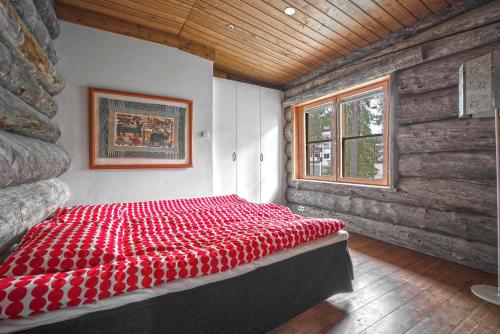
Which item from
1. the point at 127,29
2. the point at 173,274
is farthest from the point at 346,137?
the point at 127,29

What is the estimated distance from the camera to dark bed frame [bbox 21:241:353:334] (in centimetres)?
93

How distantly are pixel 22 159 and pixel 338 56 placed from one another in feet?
12.5

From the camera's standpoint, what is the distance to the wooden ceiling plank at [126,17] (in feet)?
8.72

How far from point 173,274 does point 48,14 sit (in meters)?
2.63

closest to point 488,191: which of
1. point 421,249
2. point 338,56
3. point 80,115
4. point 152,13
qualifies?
point 421,249

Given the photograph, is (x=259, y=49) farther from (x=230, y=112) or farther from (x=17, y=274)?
(x=17, y=274)

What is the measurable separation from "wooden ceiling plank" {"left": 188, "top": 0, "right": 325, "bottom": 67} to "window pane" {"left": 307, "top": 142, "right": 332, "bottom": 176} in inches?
55.8

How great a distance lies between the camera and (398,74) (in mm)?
2812

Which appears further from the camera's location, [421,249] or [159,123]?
[159,123]

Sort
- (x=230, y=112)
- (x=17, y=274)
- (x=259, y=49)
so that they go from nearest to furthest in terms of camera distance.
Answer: (x=17, y=274) < (x=259, y=49) < (x=230, y=112)

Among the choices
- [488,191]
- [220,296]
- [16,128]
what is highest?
[16,128]

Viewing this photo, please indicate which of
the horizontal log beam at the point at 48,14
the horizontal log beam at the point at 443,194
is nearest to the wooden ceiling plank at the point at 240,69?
the horizontal log beam at the point at 48,14

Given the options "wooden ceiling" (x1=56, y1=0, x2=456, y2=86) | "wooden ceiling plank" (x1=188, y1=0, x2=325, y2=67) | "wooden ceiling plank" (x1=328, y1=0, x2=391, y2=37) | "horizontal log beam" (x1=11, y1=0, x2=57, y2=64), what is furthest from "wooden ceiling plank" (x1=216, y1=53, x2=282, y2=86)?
"horizontal log beam" (x1=11, y1=0, x2=57, y2=64)

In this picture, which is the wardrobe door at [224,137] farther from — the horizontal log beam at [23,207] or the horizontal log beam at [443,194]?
the horizontal log beam at [23,207]
